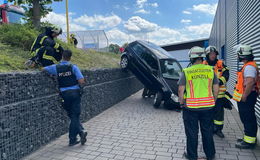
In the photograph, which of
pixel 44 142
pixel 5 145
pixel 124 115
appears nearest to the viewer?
pixel 5 145

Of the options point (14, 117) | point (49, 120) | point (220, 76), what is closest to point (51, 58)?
point (49, 120)

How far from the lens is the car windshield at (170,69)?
8508 mm

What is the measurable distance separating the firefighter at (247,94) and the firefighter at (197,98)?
73 cm

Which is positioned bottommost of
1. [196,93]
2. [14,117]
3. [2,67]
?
[14,117]

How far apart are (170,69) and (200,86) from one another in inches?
206

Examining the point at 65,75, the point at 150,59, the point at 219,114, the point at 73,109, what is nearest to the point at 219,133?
the point at 219,114

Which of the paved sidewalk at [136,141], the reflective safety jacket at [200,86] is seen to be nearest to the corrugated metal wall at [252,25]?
the paved sidewalk at [136,141]

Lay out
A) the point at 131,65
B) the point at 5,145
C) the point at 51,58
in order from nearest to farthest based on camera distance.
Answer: the point at 5,145
the point at 51,58
the point at 131,65

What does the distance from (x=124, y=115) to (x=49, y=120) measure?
3.02 m

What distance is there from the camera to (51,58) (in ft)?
17.2

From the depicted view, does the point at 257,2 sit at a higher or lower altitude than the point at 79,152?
higher

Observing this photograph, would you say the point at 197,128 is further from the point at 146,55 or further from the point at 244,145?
the point at 146,55

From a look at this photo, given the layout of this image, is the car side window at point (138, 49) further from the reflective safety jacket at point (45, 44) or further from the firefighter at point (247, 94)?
the firefighter at point (247, 94)

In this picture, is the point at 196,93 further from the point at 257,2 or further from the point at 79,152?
the point at 257,2
